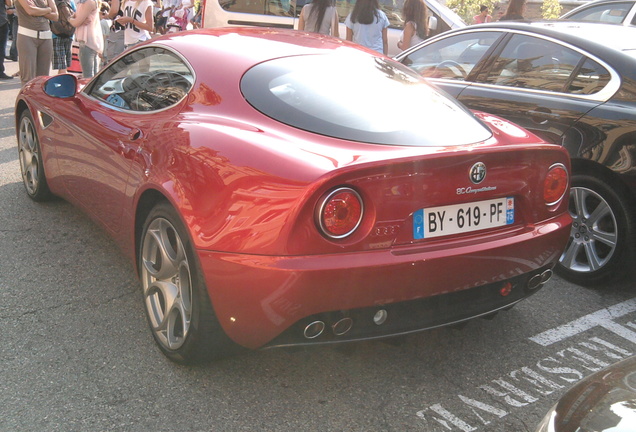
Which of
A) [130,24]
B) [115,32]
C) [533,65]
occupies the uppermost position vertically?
[533,65]

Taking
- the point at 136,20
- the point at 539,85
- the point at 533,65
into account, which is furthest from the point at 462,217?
the point at 136,20

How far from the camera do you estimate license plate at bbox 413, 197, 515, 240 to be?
2850 mm

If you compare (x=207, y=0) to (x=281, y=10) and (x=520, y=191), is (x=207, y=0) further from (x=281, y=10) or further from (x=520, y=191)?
(x=520, y=191)

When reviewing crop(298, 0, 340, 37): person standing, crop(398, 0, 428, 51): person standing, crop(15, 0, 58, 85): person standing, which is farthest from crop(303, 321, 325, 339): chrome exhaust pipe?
crop(15, 0, 58, 85): person standing

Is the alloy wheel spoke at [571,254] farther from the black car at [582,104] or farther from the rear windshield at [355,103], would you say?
the rear windshield at [355,103]

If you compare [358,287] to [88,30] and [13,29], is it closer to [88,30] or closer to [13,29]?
[88,30]

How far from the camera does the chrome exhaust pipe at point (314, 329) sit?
275 centimetres

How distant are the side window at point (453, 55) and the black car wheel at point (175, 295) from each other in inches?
118

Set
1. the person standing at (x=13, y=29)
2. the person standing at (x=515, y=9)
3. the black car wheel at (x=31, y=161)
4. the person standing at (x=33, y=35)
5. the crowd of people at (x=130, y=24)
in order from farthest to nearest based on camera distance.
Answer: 1. the person standing at (x=13, y=29)
2. the crowd of people at (x=130, y=24)
3. the person standing at (x=33, y=35)
4. the person standing at (x=515, y=9)
5. the black car wheel at (x=31, y=161)

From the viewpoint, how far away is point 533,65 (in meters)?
4.90

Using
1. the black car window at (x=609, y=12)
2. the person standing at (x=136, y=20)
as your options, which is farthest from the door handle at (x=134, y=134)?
the black car window at (x=609, y=12)

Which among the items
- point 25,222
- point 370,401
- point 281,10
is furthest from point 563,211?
point 281,10

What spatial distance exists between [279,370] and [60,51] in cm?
849

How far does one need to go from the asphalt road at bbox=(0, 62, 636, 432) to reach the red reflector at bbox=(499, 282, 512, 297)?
37 cm
